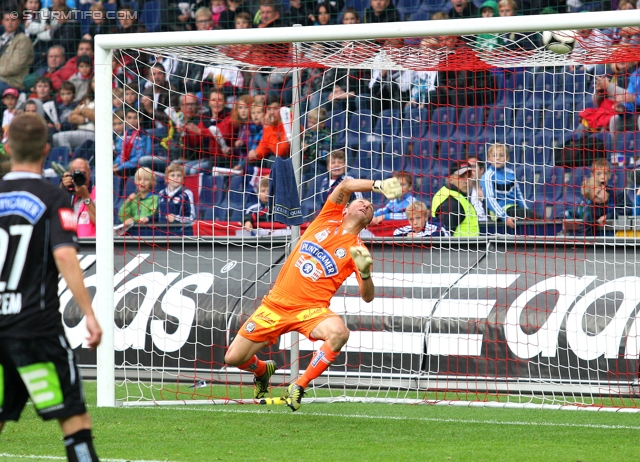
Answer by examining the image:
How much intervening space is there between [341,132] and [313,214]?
1.06m

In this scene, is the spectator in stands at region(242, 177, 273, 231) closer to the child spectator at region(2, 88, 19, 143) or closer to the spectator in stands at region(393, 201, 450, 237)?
the spectator in stands at region(393, 201, 450, 237)

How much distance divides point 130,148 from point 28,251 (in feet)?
28.4

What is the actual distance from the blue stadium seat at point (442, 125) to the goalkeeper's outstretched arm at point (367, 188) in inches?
163

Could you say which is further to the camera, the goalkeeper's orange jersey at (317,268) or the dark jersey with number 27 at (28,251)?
the goalkeeper's orange jersey at (317,268)

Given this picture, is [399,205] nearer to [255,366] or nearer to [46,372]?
[255,366]

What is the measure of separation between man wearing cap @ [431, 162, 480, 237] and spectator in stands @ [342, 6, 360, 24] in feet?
14.2

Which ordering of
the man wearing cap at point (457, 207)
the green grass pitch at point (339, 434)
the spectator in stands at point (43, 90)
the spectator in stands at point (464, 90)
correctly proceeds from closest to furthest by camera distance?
the green grass pitch at point (339, 434) < the man wearing cap at point (457, 207) < the spectator in stands at point (464, 90) < the spectator in stands at point (43, 90)

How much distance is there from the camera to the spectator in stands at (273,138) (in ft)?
32.9

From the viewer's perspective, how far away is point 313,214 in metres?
11.4

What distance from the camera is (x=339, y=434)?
263 inches

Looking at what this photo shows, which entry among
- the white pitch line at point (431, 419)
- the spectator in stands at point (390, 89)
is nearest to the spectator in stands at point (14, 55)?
the spectator in stands at point (390, 89)

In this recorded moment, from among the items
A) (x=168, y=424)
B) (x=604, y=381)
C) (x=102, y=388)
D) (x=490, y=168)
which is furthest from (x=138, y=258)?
(x=604, y=381)

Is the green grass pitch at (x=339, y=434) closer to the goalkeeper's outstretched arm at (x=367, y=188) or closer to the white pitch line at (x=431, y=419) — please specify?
the white pitch line at (x=431, y=419)

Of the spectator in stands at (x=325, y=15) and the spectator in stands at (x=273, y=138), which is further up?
the spectator in stands at (x=325, y=15)
